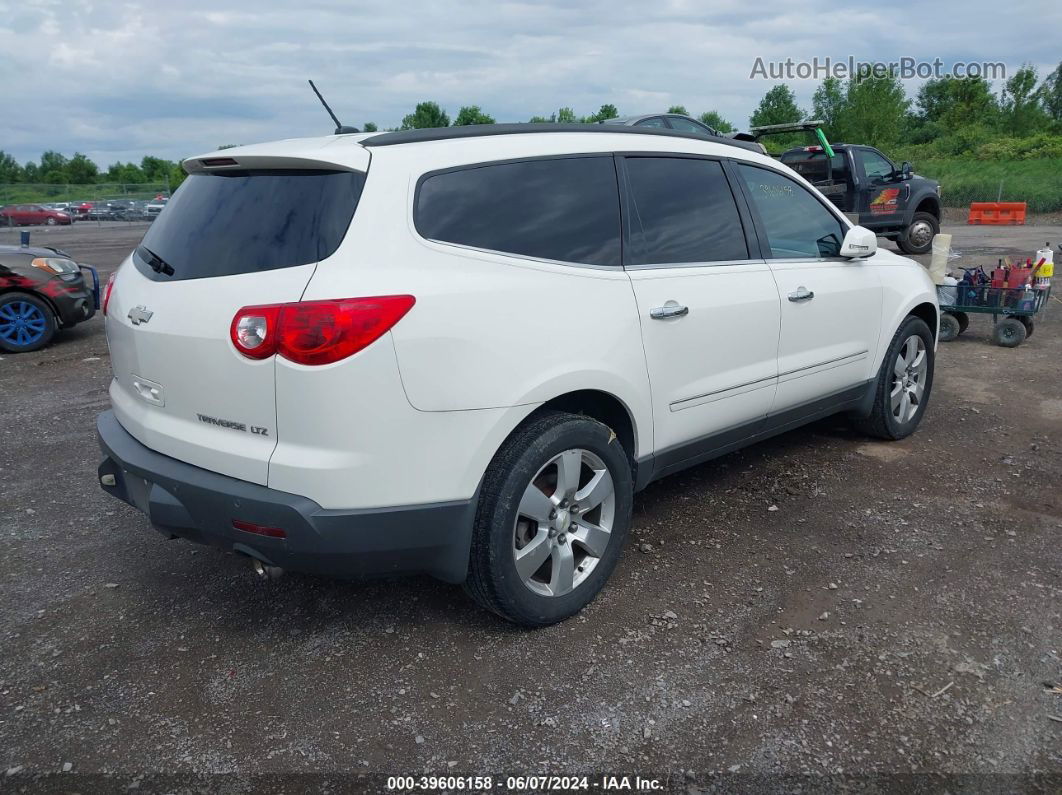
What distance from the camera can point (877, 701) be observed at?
2.70 metres

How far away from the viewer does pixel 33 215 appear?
131 ft

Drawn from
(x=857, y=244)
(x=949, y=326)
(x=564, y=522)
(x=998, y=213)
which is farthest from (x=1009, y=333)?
(x=998, y=213)

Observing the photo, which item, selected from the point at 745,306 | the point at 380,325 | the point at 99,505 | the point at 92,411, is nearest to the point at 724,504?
the point at 745,306

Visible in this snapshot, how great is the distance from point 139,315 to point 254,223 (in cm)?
58

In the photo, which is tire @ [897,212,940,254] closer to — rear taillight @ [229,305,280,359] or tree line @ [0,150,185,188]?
rear taillight @ [229,305,280,359]

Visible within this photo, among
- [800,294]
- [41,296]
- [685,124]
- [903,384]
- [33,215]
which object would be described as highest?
[685,124]

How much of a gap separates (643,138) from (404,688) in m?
2.42

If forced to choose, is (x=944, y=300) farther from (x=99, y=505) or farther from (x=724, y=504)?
(x=99, y=505)

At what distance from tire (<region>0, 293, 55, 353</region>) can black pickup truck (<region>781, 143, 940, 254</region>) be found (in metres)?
11.3

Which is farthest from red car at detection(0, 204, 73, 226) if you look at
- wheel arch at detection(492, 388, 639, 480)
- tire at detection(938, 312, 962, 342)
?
wheel arch at detection(492, 388, 639, 480)

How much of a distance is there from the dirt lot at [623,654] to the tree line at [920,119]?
33.8 meters

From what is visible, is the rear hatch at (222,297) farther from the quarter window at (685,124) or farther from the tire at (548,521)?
the quarter window at (685,124)

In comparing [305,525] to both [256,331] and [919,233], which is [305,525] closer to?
[256,331]

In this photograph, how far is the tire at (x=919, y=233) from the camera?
14.9 meters
